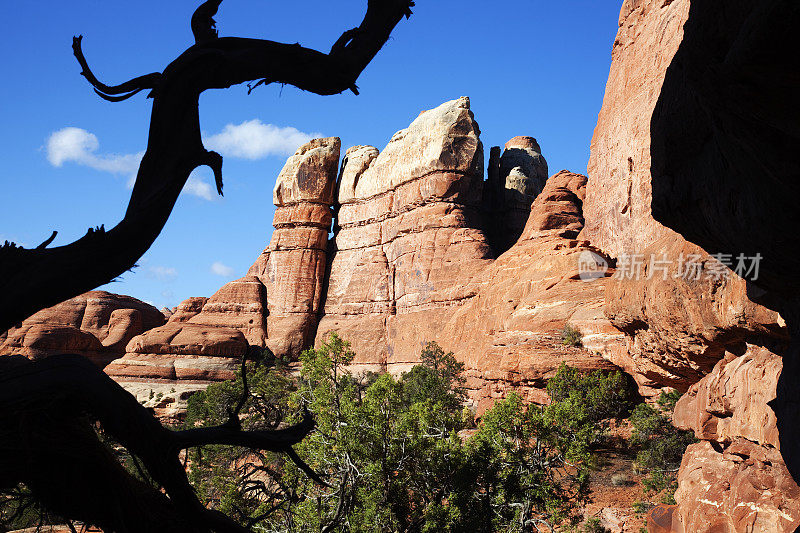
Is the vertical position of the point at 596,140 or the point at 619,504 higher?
the point at 596,140

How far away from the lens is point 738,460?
827 cm

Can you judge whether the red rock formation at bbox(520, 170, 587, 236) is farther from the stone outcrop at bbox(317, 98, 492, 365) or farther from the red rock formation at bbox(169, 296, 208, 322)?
the red rock formation at bbox(169, 296, 208, 322)

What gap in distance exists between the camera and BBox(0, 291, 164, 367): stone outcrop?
42.1 m

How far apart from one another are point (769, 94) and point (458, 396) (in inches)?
1006

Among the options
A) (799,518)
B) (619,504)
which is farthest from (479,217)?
(799,518)

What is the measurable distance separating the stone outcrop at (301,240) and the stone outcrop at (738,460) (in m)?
37.8

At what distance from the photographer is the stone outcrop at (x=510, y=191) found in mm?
45031

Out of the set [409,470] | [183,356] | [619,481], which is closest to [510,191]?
[183,356]

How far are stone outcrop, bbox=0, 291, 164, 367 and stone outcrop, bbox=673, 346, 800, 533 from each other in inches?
1718

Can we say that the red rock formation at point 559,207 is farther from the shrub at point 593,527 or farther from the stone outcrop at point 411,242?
the shrub at point 593,527

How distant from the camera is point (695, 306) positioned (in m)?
10.0

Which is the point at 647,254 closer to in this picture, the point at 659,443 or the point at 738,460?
the point at 738,460

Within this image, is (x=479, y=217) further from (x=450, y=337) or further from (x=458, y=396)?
(x=458, y=396)

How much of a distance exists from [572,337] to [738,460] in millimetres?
12350
